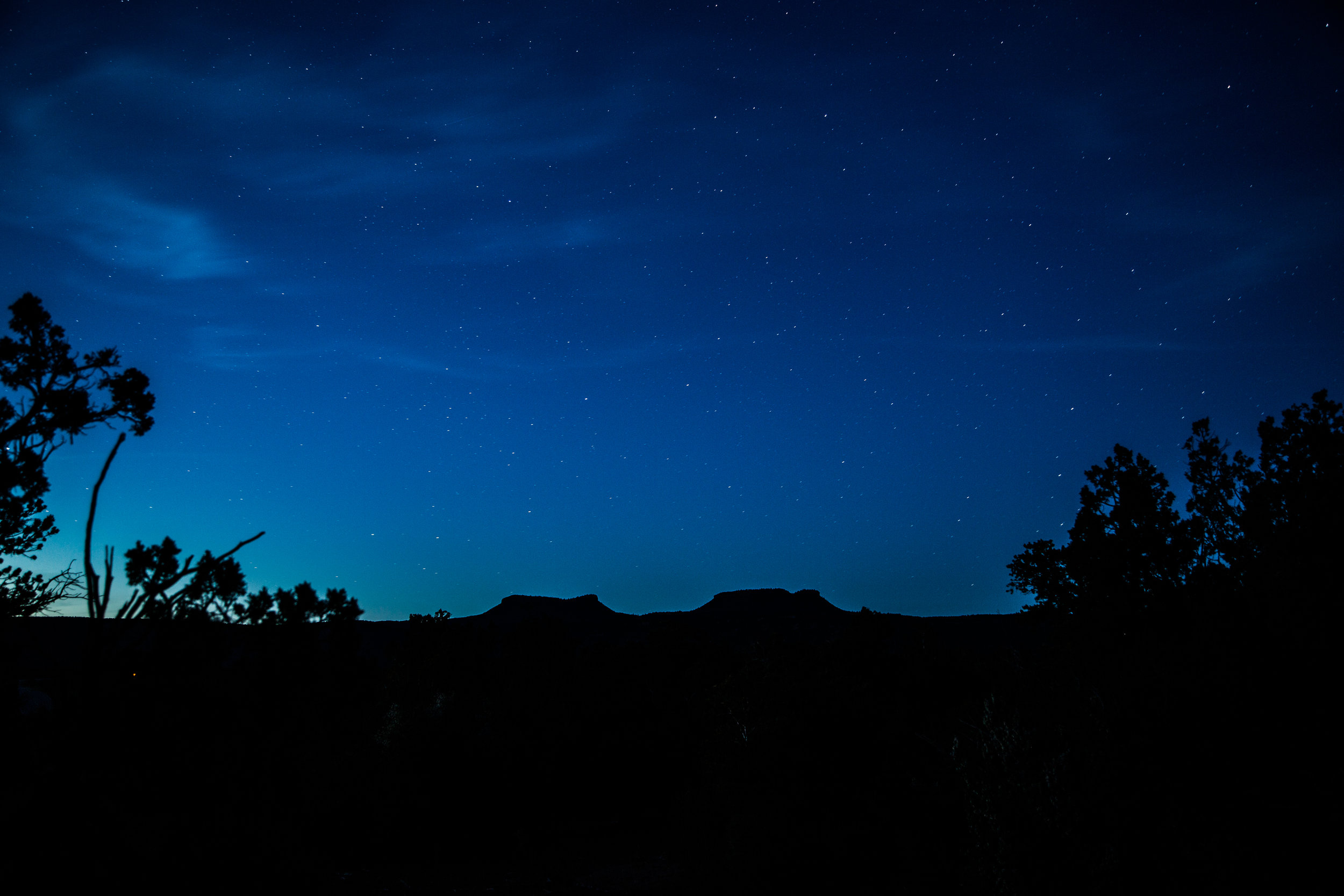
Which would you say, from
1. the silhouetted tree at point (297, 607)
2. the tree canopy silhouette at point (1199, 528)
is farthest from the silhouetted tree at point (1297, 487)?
the silhouetted tree at point (297, 607)

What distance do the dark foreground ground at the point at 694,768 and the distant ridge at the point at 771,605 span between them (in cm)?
8138

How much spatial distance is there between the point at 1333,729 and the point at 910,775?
9520mm

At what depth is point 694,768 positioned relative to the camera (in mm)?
30188

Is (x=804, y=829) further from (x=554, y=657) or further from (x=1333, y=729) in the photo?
(x=554, y=657)

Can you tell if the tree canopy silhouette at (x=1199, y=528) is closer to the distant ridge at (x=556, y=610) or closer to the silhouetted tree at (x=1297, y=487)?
the silhouetted tree at (x=1297, y=487)

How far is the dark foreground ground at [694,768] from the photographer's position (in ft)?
23.1

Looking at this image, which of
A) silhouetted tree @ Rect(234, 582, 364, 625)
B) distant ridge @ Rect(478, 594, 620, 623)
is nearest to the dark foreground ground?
silhouetted tree @ Rect(234, 582, 364, 625)

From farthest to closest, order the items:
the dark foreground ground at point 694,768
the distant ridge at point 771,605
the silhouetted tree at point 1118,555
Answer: the distant ridge at point 771,605, the silhouetted tree at point 1118,555, the dark foreground ground at point 694,768

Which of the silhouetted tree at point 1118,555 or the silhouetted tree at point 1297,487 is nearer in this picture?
the silhouetted tree at point 1297,487

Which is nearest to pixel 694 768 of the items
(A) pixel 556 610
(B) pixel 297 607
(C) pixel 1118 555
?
(C) pixel 1118 555

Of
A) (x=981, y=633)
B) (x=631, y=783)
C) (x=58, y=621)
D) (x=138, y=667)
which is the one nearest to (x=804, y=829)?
(x=138, y=667)

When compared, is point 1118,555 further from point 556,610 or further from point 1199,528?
point 556,610

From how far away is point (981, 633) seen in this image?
3597 inches

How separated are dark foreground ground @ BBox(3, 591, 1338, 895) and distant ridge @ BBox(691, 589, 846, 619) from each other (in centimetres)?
8138
